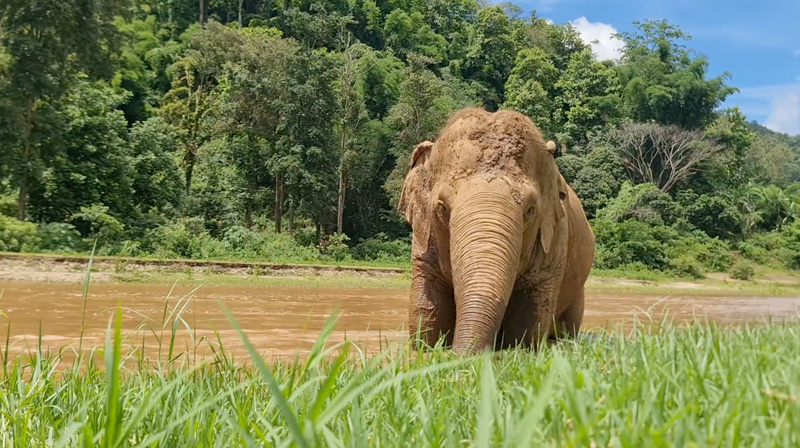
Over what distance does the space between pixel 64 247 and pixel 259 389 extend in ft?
66.2

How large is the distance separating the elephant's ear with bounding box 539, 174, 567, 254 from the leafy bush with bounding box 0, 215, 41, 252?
17784 mm

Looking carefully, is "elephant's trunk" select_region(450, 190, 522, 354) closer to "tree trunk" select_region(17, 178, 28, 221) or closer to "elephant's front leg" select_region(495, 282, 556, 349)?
"elephant's front leg" select_region(495, 282, 556, 349)

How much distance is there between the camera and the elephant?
4.15 metres

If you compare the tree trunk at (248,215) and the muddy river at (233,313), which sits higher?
the tree trunk at (248,215)

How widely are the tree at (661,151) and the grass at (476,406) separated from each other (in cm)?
4051

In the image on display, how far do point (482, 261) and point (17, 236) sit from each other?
18.8 m

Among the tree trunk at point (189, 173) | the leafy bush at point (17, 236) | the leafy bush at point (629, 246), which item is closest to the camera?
the leafy bush at point (17, 236)

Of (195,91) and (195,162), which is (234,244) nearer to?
(195,162)

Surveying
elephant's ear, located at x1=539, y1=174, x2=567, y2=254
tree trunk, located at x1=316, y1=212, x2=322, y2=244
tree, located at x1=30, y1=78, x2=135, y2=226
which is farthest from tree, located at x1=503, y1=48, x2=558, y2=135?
elephant's ear, located at x1=539, y1=174, x2=567, y2=254

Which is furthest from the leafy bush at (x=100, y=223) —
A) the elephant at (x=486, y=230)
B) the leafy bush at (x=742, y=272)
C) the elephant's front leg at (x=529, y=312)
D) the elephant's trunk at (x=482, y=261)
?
the leafy bush at (x=742, y=272)

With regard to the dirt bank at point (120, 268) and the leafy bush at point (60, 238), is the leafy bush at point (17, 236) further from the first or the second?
the dirt bank at point (120, 268)

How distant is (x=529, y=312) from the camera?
190 inches

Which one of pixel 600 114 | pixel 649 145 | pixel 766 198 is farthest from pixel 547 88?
pixel 766 198

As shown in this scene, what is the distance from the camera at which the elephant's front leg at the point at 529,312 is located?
480 centimetres
